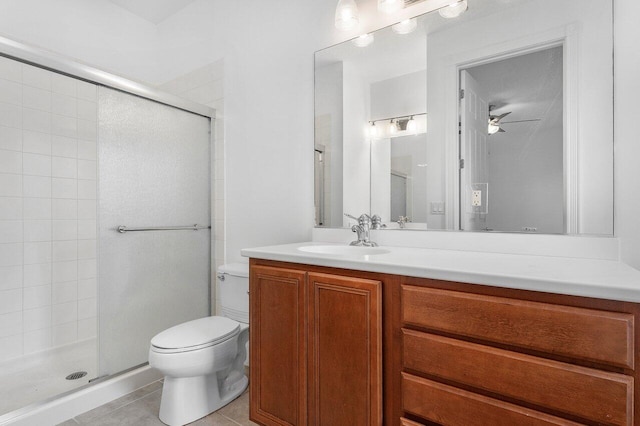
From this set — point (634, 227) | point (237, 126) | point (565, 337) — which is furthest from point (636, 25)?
point (237, 126)

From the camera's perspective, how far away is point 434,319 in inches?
39.9

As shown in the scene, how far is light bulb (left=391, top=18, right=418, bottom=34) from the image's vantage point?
1622 mm

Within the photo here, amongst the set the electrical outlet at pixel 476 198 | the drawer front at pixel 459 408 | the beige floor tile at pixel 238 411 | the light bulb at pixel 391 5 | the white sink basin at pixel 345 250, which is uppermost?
the light bulb at pixel 391 5

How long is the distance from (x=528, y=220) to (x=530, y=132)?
350mm

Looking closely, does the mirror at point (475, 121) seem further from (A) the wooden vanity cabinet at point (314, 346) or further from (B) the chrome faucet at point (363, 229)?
(A) the wooden vanity cabinet at point (314, 346)

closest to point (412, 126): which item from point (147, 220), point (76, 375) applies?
point (147, 220)

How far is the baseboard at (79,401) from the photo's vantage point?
1541 mm

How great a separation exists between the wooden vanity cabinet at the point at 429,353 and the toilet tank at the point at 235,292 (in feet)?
1.64

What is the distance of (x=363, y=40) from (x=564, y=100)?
98cm

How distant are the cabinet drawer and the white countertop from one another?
0.05m

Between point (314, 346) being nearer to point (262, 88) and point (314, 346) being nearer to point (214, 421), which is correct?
point (214, 421)

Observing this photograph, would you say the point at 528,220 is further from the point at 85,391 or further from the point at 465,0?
the point at 85,391

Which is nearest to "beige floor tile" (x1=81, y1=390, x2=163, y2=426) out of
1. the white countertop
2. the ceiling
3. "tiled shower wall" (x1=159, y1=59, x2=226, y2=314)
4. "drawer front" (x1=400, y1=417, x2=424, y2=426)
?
"tiled shower wall" (x1=159, y1=59, x2=226, y2=314)

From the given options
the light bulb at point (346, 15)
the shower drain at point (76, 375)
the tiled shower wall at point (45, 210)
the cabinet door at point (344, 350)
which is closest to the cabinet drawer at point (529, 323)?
the cabinet door at point (344, 350)
